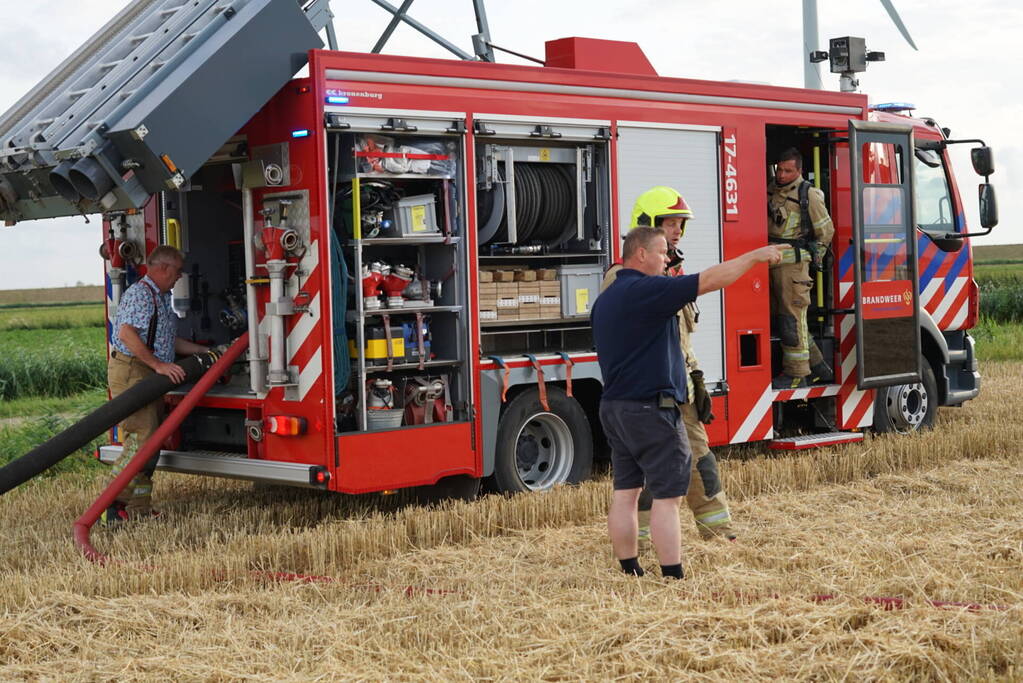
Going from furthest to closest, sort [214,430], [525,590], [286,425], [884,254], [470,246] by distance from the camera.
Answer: [884,254], [214,430], [470,246], [286,425], [525,590]

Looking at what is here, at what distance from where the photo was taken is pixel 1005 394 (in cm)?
1509

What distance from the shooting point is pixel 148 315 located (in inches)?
360

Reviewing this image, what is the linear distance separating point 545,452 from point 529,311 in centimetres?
97

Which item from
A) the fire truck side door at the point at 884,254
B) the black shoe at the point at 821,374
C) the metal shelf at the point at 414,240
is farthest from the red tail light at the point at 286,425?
the fire truck side door at the point at 884,254

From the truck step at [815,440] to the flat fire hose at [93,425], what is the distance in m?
4.27

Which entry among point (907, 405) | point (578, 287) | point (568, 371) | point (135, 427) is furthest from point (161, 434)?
point (907, 405)

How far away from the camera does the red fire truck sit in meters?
8.48

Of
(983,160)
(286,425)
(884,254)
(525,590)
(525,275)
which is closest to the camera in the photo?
(525,590)

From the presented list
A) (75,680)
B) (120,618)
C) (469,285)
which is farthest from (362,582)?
(469,285)

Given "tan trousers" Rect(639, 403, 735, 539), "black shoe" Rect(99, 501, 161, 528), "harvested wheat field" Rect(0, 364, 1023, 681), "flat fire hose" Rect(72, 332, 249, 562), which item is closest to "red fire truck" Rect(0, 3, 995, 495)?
"flat fire hose" Rect(72, 332, 249, 562)

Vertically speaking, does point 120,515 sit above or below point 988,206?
below

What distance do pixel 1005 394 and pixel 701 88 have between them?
6340 millimetres

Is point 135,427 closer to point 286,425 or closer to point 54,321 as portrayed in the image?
point 286,425

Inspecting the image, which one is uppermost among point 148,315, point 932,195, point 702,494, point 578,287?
point 932,195
